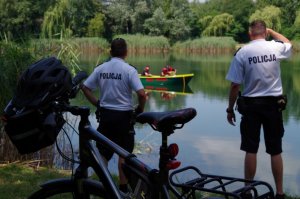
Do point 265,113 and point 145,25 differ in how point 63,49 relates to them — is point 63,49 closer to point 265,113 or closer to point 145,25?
point 265,113

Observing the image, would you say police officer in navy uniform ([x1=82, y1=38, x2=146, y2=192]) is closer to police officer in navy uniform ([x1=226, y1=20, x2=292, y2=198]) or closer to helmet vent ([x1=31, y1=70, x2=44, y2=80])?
police officer in navy uniform ([x1=226, y1=20, x2=292, y2=198])

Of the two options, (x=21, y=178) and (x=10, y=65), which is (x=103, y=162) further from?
(x=10, y=65)

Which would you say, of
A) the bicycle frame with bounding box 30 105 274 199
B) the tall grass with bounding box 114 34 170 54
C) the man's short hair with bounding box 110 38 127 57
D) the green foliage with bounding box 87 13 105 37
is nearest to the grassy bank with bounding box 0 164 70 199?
the man's short hair with bounding box 110 38 127 57

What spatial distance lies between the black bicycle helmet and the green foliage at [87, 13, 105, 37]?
158ft

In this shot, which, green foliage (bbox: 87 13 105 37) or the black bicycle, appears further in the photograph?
green foliage (bbox: 87 13 105 37)

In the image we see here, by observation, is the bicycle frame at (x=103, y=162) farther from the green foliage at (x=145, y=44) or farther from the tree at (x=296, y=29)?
the tree at (x=296, y=29)

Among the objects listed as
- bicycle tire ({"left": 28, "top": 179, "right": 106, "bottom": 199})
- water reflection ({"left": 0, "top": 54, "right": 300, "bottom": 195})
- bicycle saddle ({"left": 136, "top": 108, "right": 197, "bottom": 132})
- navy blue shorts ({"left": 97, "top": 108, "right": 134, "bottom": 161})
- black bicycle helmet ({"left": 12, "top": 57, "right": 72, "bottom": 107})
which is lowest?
water reflection ({"left": 0, "top": 54, "right": 300, "bottom": 195})

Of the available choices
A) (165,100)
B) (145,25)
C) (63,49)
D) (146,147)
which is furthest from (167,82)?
(145,25)

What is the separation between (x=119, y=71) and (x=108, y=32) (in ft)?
176

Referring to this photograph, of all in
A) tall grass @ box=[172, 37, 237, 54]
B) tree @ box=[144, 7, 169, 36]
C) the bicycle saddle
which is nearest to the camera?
the bicycle saddle

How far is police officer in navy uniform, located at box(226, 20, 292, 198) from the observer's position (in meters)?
4.49

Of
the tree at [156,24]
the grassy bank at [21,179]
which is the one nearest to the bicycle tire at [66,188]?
the grassy bank at [21,179]

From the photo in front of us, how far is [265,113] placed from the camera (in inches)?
176

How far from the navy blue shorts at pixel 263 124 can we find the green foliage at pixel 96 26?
4648cm
